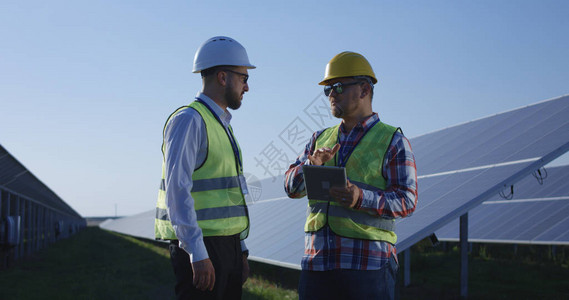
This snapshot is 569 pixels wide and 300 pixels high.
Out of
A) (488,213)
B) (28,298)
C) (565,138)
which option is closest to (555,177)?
(488,213)

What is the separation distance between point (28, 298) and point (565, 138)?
330 inches

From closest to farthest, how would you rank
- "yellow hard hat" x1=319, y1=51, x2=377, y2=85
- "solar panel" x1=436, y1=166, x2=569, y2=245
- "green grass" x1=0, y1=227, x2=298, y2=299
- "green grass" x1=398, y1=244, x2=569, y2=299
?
"yellow hard hat" x1=319, y1=51, x2=377, y2=85 → "green grass" x1=398, y1=244, x2=569, y2=299 → "green grass" x1=0, y1=227, x2=298, y2=299 → "solar panel" x1=436, y1=166, x2=569, y2=245

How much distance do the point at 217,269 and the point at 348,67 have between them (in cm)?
141

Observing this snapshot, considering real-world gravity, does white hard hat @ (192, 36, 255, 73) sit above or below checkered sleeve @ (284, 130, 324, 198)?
above

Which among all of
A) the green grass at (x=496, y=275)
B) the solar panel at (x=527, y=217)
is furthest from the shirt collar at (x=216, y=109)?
the solar panel at (x=527, y=217)

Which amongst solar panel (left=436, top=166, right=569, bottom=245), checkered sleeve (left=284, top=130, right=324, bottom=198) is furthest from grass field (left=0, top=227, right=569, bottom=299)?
checkered sleeve (left=284, top=130, right=324, bottom=198)

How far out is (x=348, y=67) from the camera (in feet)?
11.1

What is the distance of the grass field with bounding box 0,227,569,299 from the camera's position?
9109mm

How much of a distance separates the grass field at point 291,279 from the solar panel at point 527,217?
2.13 ft

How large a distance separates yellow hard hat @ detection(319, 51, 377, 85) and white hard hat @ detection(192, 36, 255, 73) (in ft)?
1.62

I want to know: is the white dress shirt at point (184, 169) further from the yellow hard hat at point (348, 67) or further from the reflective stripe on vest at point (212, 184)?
the yellow hard hat at point (348, 67)

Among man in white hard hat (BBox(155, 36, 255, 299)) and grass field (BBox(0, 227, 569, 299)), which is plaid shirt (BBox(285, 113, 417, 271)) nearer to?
man in white hard hat (BBox(155, 36, 255, 299))

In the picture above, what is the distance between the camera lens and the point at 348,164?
3303 mm

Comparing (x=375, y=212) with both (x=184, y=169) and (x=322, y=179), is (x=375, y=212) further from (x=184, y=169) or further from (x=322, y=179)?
(x=184, y=169)
